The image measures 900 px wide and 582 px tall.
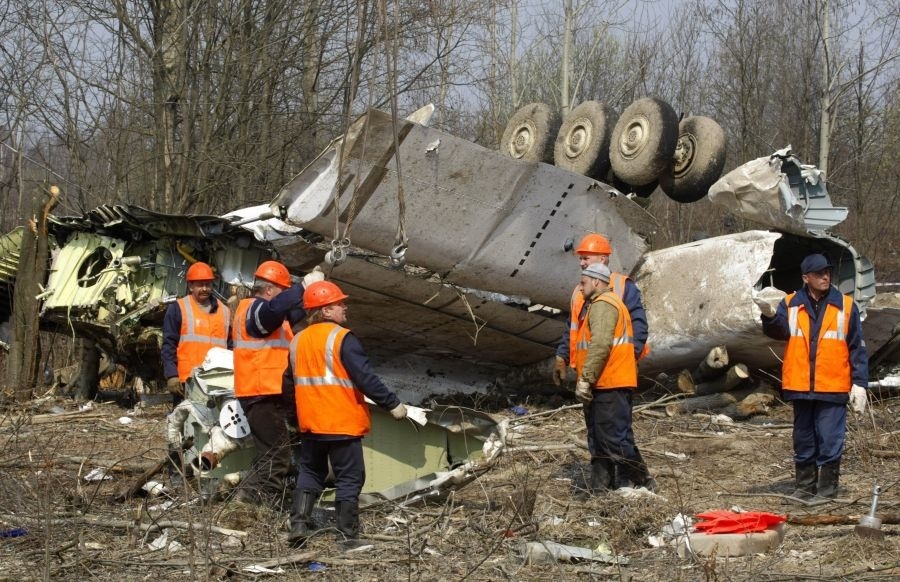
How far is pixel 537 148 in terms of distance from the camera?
10.6m

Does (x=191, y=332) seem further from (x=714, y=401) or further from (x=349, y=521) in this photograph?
(x=714, y=401)

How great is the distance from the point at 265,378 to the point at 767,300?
185 inches

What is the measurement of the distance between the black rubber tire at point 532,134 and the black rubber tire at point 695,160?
47.5 inches

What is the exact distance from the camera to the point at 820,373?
5996 mm

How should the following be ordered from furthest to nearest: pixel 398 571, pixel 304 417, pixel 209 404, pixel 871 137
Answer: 1. pixel 871 137
2. pixel 209 404
3. pixel 304 417
4. pixel 398 571

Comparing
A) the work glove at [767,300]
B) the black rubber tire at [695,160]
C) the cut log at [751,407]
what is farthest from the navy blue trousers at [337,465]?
the black rubber tire at [695,160]

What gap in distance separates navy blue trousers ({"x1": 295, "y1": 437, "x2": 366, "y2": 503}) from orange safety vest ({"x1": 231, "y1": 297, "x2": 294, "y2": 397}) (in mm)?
803

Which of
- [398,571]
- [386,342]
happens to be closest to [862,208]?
[386,342]

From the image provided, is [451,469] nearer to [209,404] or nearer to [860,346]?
[209,404]

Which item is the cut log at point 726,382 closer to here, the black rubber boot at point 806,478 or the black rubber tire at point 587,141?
the black rubber tire at point 587,141

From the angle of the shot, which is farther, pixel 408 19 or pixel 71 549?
pixel 408 19

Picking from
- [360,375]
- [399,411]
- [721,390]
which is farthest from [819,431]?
[721,390]

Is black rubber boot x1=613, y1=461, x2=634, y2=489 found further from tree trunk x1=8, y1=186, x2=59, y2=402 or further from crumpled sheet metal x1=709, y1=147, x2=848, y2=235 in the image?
tree trunk x1=8, y1=186, x2=59, y2=402

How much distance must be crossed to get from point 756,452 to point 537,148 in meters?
4.02
